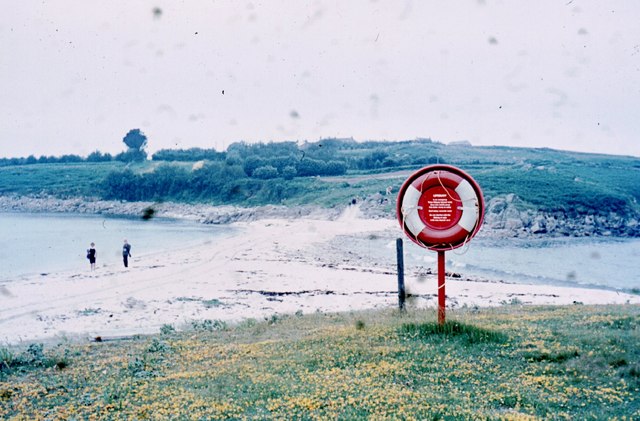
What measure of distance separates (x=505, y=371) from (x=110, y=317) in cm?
1652

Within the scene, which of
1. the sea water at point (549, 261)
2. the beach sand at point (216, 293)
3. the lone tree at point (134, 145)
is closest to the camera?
the beach sand at point (216, 293)

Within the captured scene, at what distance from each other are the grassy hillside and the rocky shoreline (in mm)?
2210

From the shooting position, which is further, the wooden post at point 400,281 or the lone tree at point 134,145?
the lone tree at point 134,145

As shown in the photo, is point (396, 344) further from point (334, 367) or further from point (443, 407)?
point (443, 407)

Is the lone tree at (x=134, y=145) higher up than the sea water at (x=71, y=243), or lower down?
higher up

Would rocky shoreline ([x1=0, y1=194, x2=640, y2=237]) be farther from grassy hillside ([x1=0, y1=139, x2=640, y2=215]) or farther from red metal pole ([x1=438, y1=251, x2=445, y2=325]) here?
red metal pole ([x1=438, y1=251, x2=445, y2=325])

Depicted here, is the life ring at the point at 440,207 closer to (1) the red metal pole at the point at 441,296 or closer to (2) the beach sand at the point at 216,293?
(1) the red metal pole at the point at 441,296

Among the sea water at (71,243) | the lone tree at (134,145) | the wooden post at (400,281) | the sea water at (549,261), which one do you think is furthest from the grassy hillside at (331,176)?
the wooden post at (400,281)

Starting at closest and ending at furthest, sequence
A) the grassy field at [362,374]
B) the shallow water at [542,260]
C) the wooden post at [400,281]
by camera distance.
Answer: the grassy field at [362,374]
the wooden post at [400,281]
the shallow water at [542,260]

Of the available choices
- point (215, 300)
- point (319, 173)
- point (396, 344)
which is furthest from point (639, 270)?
point (319, 173)

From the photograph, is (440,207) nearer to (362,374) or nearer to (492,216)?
(362,374)

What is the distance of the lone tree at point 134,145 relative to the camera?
493 ft

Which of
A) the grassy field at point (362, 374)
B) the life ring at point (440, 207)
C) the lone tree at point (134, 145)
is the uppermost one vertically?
the lone tree at point (134, 145)

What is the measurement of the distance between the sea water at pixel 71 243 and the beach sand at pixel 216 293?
4.54m
